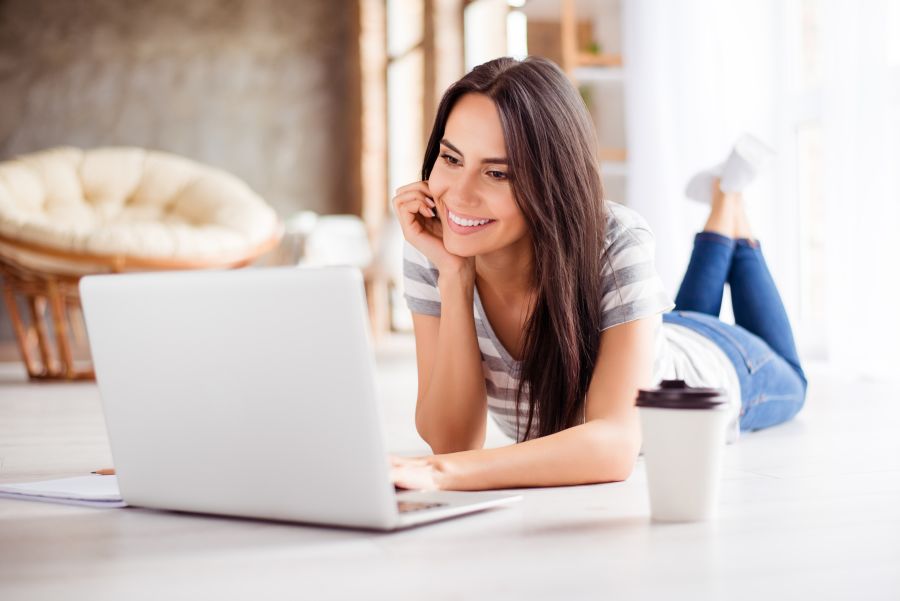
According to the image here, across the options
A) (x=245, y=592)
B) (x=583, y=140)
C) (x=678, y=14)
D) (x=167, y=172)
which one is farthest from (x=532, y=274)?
(x=167, y=172)

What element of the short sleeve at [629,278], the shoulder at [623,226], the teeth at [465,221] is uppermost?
the teeth at [465,221]

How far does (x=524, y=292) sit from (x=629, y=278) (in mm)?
181

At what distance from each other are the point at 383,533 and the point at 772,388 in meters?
1.30

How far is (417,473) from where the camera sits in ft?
3.81

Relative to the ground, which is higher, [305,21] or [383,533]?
[305,21]

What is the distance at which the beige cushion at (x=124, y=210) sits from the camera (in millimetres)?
3924

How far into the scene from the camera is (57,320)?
3.99 metres

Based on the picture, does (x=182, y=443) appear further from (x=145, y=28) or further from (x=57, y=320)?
(x=145, y=28)

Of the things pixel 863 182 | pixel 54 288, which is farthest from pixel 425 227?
pixel 54 288

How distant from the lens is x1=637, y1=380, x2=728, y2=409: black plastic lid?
104 cm

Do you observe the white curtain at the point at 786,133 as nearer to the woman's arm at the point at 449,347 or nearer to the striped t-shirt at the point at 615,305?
the striped t-shirt at the point at 615,305

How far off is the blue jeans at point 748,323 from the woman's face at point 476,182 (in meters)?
0.83

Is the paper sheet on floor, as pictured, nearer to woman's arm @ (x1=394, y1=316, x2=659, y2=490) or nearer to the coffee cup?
woman's arm @ (x1=394, y1=316, x2=659, y2=490)

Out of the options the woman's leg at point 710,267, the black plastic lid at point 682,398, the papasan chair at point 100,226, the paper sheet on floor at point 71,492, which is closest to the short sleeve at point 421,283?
the paper sheet on floor at point 71,492
